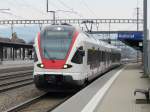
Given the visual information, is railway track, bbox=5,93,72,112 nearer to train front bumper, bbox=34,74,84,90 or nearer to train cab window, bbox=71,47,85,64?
train front bumper, bbox=34,74,84,90

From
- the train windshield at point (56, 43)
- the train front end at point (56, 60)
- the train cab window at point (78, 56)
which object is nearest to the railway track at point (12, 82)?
the train front end at point (56, 60)

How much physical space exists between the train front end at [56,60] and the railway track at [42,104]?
61 centimetres

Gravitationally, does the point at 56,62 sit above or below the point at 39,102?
above

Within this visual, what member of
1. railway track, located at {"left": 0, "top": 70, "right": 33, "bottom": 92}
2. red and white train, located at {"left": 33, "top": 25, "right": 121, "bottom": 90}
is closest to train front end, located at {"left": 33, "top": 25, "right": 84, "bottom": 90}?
red and white train, located at {"left": 33, "top": 25, "right": 121, "bottom": 90}

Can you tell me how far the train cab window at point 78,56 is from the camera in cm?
1792

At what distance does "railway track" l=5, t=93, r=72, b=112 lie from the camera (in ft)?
46.8

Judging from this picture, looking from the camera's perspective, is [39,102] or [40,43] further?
[40,43]

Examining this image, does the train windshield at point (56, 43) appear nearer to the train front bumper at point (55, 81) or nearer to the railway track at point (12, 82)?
the train front bumper at point (55, 81)

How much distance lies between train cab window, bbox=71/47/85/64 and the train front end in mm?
42

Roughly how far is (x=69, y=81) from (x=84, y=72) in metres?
1.87

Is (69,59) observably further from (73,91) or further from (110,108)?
(110,108)

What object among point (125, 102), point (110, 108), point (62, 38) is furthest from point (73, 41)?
point (110, 108)

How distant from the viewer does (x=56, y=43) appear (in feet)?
59.5

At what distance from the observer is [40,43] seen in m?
18.1
